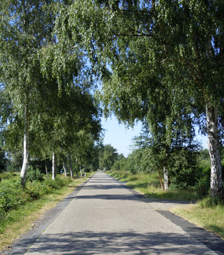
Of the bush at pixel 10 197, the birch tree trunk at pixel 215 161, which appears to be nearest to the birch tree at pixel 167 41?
the birch tree trunk at pixel 215 161

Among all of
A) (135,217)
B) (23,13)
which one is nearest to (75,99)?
(23,13)

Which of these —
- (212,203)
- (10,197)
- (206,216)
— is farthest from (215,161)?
(10,197)

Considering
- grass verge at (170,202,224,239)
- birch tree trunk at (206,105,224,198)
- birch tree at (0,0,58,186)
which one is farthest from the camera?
birch tree at (0,0,58,186)

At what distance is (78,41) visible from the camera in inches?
358

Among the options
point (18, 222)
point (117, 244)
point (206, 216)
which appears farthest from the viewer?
point (206, 216)

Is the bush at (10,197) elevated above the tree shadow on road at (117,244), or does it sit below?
above

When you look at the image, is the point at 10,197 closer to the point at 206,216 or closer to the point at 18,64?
the point at 18,64

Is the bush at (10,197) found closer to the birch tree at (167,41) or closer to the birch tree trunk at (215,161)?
the birch tree at (167,41)

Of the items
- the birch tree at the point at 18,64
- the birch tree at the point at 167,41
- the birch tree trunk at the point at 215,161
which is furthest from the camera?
the birch tree at the point at 18,64

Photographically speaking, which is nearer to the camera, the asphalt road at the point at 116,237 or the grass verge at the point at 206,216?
the asphalt road at the point at 116,237

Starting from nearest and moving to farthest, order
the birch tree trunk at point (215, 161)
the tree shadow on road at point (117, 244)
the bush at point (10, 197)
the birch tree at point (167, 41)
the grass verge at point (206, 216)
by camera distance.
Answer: the tree shadow on road at point (117, 244), the grass verge at point (206, 216), the birch tree at point (167, 41), the bush at point (10, 197), the birch tree trunk at point (215, 161)

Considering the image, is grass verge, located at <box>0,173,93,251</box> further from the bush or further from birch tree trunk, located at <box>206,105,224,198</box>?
birch tree trunk, located at <box>206,105,224,198</box>

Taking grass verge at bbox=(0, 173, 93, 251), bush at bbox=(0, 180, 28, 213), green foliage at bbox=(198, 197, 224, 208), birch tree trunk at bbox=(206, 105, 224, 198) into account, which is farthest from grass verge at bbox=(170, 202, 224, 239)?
bush at bbox=(0, 180, 28, 213)

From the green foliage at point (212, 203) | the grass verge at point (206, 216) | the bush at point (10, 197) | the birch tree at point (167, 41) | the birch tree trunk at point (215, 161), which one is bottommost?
the grass verge at point (206, 216)
